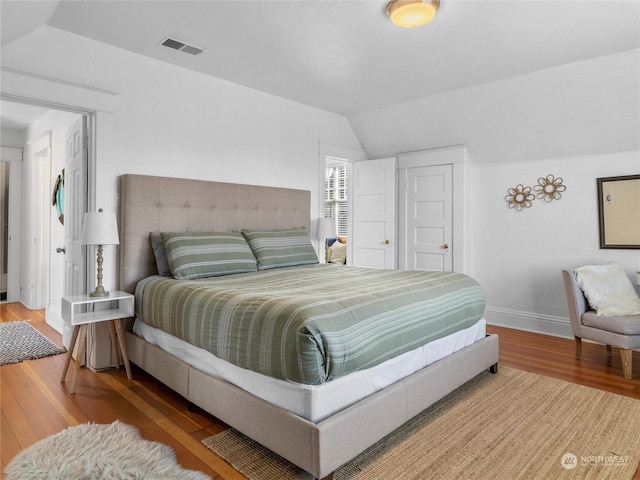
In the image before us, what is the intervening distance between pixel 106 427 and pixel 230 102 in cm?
305

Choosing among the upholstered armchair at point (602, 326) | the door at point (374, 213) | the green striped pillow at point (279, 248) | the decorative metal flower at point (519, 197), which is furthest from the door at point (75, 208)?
the decorative metal flower at point (519, 197)

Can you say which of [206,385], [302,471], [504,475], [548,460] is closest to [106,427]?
→ [206,385]

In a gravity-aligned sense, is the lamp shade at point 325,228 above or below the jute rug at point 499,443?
above

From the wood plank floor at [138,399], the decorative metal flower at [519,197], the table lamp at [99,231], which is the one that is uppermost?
the decorative metal flower at [519,197]

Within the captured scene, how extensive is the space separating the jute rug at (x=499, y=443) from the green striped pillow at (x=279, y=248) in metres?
1.68

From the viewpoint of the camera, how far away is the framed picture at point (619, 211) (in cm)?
371

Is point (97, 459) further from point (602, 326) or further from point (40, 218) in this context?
point (40, 218)

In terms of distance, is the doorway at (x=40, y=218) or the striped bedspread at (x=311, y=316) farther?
the doorway at (x=40, y=218)

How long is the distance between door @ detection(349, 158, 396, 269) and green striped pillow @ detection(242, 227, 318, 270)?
4.91ft

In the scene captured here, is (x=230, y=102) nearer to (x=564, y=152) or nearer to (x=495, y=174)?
(x=495, y=174)

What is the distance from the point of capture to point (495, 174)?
15.3 feet

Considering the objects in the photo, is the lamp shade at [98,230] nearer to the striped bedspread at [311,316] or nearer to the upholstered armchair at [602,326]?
the striped bedspread at [311,316]

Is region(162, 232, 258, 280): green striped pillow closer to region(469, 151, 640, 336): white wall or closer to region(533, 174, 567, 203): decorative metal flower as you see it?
region(469, 151, 640, 336): white wall

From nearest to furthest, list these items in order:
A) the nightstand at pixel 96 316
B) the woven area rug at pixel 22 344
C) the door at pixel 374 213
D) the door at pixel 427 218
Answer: the nightstand at pixel 96 316
the woven area rug at pixel 22 344
the door at pixel 427 218
the door at pixel 374 213
